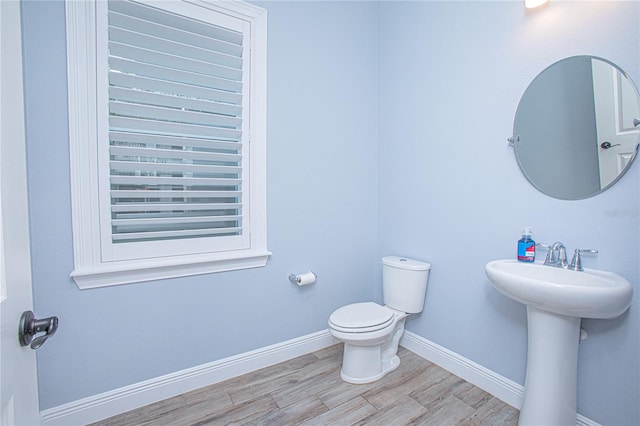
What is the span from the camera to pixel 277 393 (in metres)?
1.72

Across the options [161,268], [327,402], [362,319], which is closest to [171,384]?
[161,268]

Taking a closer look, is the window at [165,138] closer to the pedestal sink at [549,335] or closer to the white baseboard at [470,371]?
the white baseboard at [470,371]

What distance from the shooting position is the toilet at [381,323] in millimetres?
1738

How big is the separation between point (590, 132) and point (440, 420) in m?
1.56

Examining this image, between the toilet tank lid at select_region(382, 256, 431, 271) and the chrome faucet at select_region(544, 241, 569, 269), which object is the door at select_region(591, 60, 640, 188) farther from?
the toilet tank lid at select_region(382, 256, 431, 271)

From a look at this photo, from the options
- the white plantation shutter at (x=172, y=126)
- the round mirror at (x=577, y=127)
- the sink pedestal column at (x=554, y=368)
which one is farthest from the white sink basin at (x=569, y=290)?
the white plantation shutter at (x=172, y=126)

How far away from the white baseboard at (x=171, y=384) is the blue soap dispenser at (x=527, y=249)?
141 centimetres

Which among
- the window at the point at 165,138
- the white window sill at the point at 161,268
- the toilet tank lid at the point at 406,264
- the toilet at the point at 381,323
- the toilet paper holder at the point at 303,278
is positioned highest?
the window at the point at 165,138

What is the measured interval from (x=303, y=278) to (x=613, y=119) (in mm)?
1773

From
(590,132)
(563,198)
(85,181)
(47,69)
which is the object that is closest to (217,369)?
(85,181)

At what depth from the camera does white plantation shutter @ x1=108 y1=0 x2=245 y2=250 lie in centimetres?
149

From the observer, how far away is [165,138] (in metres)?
1.58

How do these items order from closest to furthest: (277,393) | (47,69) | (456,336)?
1. (47,69)
2. (277,393)
3. (456,336)

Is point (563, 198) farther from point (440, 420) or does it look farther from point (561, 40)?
point (440, 420)
